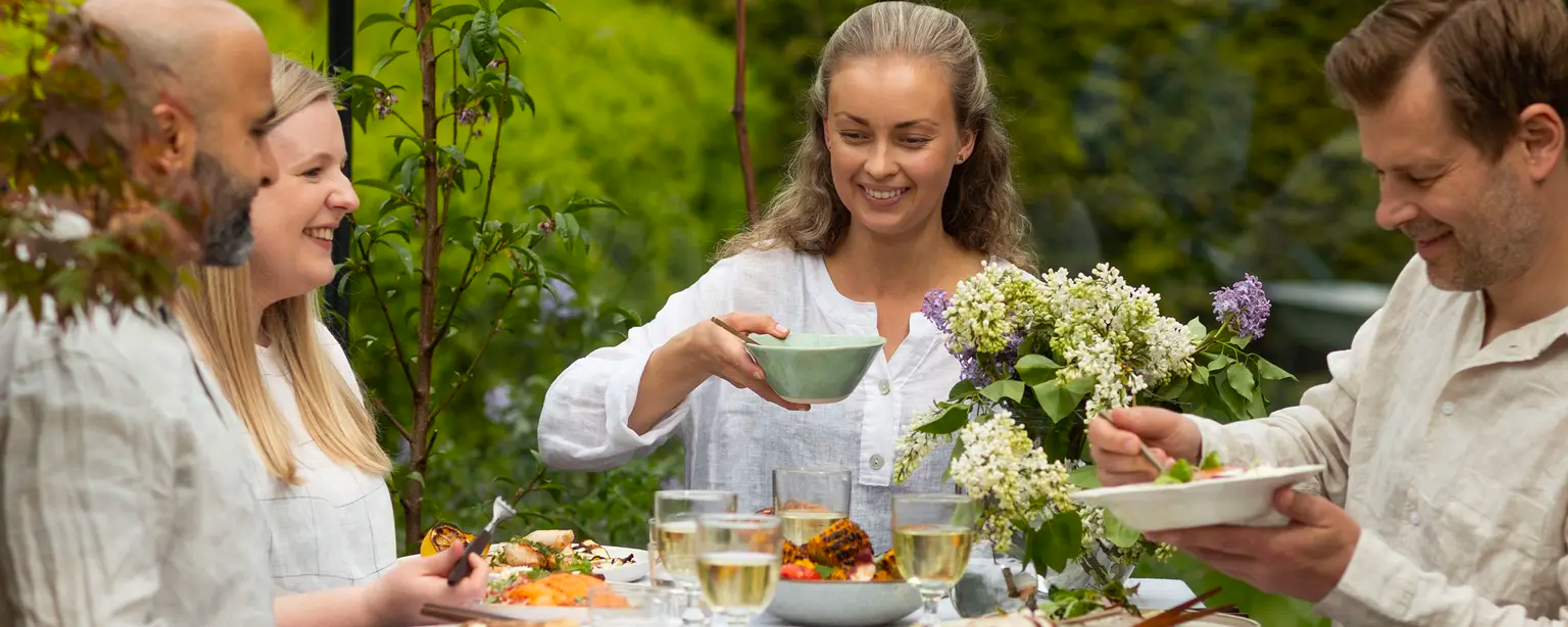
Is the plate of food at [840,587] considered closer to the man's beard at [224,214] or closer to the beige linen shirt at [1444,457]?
the beige linen shirt at [1444,457]

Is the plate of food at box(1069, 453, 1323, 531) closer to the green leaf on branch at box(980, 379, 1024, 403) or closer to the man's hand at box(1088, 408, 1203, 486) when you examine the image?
the man's hand at box(1088, 408, 1203, 486)

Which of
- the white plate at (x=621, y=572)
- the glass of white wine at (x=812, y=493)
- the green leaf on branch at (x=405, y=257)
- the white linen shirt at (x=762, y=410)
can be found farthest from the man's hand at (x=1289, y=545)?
the green leaf on branch at (x=405, y=257)

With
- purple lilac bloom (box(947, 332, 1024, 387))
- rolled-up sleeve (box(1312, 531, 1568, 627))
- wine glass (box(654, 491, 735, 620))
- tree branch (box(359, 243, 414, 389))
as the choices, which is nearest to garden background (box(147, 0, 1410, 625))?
tree branch (box(359, 243, 414, 389))

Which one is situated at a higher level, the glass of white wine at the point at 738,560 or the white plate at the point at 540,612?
the glass of white wine at the point at 738,560

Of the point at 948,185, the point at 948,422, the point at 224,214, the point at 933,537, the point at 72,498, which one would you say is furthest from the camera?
the point at 948,185

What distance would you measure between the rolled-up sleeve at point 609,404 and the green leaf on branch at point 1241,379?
3.53 feet

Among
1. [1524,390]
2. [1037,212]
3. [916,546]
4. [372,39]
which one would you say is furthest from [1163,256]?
[916,546]

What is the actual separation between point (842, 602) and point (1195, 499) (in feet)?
1.59

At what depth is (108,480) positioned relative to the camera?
4.89 feet

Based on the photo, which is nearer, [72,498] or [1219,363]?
[72,498]

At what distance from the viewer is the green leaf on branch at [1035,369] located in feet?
7.06

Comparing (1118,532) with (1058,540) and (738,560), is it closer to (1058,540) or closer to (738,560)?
(1058,540)

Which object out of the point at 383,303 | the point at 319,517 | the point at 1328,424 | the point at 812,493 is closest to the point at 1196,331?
the point at 1328,424

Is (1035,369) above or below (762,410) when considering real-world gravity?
above
